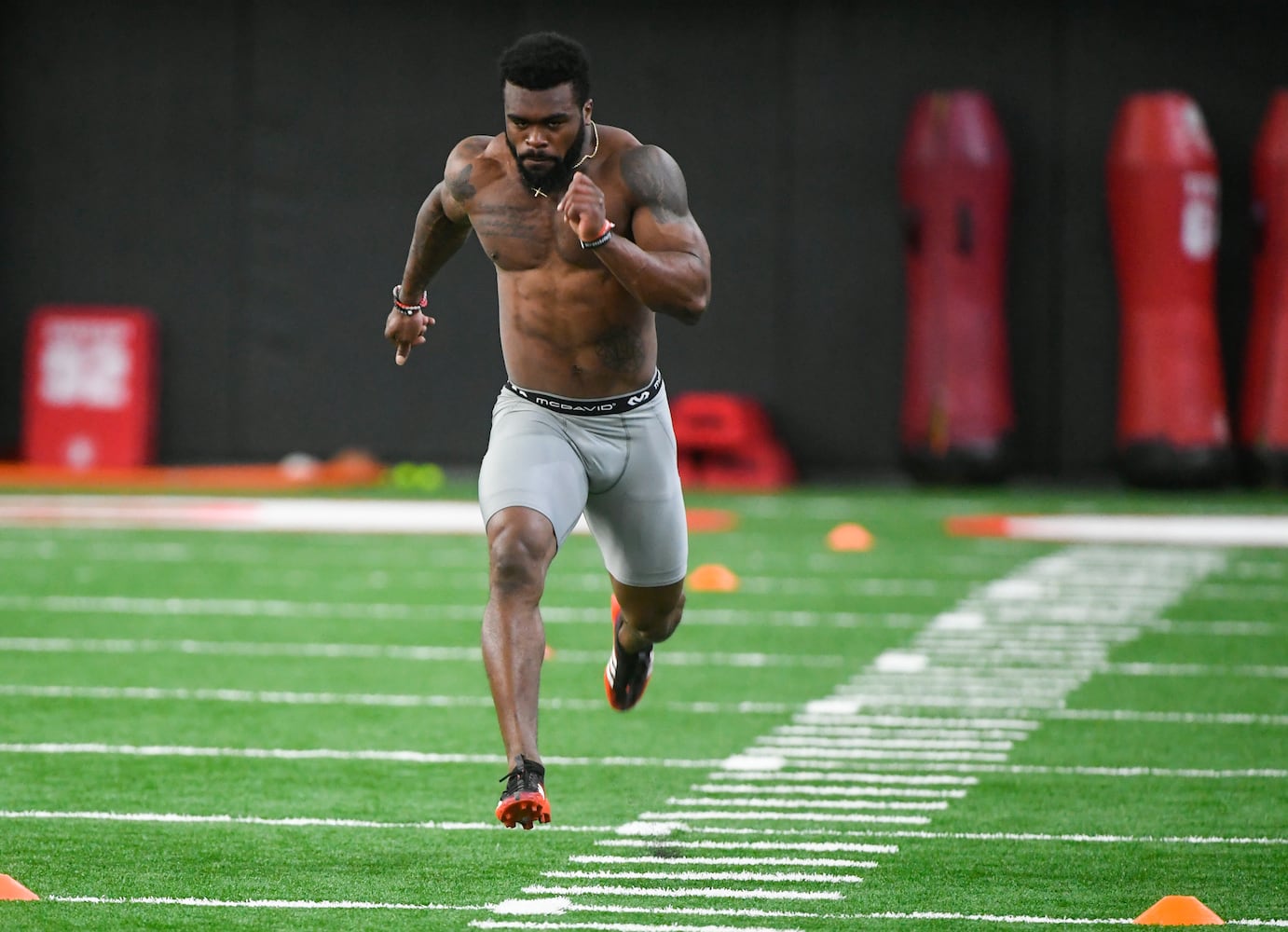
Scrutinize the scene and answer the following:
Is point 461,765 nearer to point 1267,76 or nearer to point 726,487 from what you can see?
point 726,487

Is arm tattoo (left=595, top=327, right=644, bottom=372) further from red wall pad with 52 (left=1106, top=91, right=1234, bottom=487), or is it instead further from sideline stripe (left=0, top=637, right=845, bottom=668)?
red wall pad with 52 (left=1106, top=91, right=1234, bottom=487)

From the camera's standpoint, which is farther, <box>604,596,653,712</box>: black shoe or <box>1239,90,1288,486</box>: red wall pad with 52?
<box>1239,90,1288,486</box>: red wall pad with 52

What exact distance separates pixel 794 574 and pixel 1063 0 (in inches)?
309

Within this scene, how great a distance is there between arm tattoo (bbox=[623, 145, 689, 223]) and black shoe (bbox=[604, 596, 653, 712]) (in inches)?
64.0

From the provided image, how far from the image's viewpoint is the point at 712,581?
12.1 m

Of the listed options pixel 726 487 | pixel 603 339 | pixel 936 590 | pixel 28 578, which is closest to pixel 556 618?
pixel 936 590

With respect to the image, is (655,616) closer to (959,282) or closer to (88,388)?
(959,282)

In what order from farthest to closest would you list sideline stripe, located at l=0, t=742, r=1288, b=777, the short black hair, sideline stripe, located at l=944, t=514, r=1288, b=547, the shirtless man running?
sideline stripe, located at l=944, t=514, r=1288, b=547 < sideline stripe, located at l=0, t=742, r=1288, b=777 < the short black hair < the shirtless man running

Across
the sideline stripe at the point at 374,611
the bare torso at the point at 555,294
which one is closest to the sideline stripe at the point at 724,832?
the bare torso at the point at 555,294

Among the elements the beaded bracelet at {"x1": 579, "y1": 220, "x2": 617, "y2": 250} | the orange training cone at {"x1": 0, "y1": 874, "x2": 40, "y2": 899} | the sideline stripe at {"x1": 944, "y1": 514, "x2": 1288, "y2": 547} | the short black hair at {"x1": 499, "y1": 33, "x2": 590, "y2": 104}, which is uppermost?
the short black hair at {"x1": 499, "y1": 33, "x2": 590, "y2": 104}

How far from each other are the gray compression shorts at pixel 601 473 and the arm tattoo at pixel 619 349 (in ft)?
0.31

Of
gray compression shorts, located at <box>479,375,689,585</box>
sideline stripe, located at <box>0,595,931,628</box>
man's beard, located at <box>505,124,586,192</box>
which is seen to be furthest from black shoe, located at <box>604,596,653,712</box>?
sideline stripe, located at <box>0,595,931,628</box>

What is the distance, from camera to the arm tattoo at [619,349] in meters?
6.06

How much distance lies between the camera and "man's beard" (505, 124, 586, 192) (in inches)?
231
